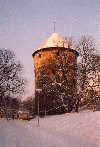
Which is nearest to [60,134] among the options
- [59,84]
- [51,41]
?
[59,84]

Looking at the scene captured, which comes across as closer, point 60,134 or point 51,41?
point 60,134

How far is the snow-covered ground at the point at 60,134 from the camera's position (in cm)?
1158

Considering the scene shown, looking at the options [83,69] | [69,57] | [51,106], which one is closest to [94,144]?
[83,69]

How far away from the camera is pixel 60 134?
1545 centimetres

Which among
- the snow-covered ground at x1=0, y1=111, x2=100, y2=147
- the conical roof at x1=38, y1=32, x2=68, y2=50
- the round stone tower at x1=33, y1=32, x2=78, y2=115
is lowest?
the snow-covered ground at x1=0, y1=111, x2=100, y2=147

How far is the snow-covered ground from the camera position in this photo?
11.6 meters

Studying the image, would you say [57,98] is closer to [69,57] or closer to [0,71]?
[69,57]

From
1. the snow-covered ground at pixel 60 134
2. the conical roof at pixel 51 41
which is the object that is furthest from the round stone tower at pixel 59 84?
the snow-covered ground at pixel 60 134

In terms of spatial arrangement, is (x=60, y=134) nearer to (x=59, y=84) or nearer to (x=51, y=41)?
(x=59, y=84)

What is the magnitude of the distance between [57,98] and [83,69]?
541cm

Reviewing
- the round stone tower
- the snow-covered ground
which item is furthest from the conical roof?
the snow-covered ground

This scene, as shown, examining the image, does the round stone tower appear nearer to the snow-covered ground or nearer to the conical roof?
the conical roof

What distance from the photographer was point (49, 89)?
106 ft

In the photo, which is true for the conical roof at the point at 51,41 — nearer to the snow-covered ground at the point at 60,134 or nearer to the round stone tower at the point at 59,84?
the round stone tower at the point at 59,84
